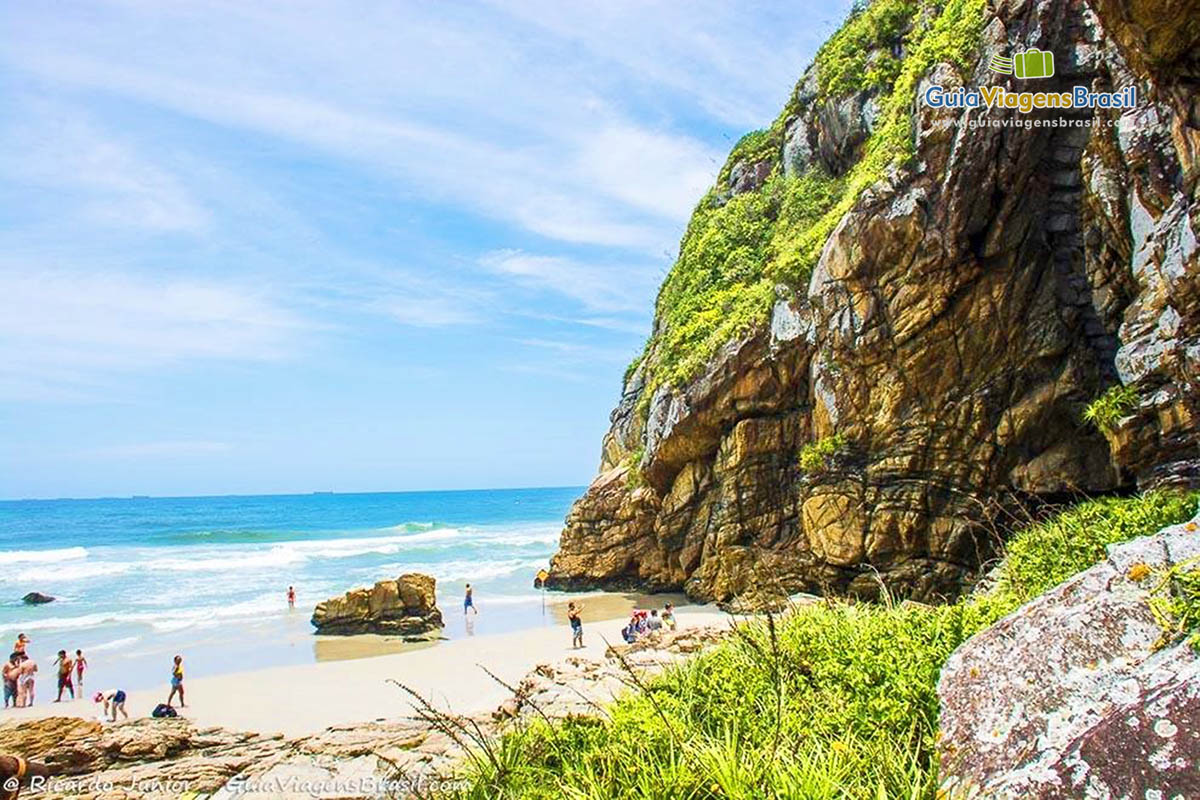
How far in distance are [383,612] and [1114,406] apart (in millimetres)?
22006

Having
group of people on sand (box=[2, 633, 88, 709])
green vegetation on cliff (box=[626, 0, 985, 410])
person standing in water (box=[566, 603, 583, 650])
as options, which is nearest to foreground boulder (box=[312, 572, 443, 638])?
person standing in water (box=[566, 603, 583, 650])

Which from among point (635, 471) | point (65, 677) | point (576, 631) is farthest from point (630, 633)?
point (65, 677)

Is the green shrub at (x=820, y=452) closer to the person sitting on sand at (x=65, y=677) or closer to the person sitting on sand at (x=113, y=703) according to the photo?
the person sitting on sand at (x=113, y=703)

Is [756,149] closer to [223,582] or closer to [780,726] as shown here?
[780,726]

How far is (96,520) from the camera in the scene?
10044cm

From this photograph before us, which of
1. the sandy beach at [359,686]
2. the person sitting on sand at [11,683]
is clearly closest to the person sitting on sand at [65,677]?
the sandy beach at [359,686]

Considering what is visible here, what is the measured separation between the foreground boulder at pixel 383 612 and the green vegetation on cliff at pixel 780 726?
64.5 ft

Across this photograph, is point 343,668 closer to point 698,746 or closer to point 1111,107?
point 698,746

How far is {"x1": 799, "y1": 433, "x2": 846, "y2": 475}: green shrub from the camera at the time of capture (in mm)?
19688

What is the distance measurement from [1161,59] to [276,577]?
44665mm

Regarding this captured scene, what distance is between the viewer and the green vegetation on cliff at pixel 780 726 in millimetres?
3936

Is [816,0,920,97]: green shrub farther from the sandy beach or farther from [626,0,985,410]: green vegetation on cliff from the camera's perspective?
the sandy beach

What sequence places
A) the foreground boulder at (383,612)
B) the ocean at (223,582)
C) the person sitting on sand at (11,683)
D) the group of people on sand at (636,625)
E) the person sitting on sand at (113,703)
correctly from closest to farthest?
the person sitting on sand at (113,703), the person sitting on sand at (11,683), the group of people on sand at (636,625), the ocean at (223,582), the foreground boulder at (383,612)

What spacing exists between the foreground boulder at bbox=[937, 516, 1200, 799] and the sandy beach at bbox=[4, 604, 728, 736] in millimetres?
10568
